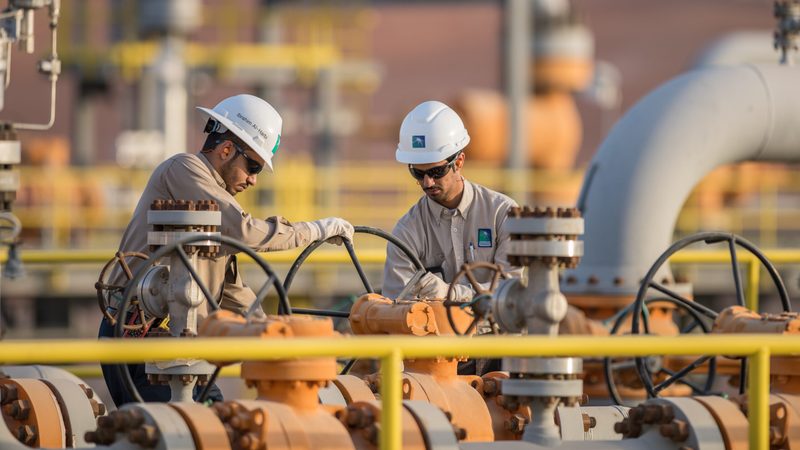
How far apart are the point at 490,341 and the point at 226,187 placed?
197 cm

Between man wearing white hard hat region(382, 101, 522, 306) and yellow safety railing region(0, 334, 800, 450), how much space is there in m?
1.87

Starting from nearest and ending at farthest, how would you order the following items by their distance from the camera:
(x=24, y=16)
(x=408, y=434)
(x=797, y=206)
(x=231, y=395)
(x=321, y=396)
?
(x=408, y=434) < (x=321, y=396) < (x=24, y=16) < (x=231, y=395) < (x=797, y=206)

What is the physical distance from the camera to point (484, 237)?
6.43 metres

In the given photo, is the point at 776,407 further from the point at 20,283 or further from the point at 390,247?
the point at 20,283

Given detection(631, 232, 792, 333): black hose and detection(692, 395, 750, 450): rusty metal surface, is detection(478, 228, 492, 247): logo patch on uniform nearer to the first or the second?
detection(631, 232, 792, 333): black hose

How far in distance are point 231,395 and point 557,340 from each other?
37.7ft

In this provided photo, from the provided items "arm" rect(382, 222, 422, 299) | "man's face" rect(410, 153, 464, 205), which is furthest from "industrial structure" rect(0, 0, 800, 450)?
"man's face" rect(410, 153, 464, 205)

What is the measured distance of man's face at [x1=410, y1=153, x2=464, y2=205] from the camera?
247 inches

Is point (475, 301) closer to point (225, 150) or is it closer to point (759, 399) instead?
point (759, 399)

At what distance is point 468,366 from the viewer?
20.6ft

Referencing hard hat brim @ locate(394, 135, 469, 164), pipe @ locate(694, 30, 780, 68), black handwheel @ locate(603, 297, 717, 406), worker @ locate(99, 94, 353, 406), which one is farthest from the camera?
pipe @ locate(694, 30, 780, 68)

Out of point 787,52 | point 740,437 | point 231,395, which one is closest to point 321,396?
point 740,437

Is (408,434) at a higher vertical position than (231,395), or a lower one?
higher

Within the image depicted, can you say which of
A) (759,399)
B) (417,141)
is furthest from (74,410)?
(759,399)
